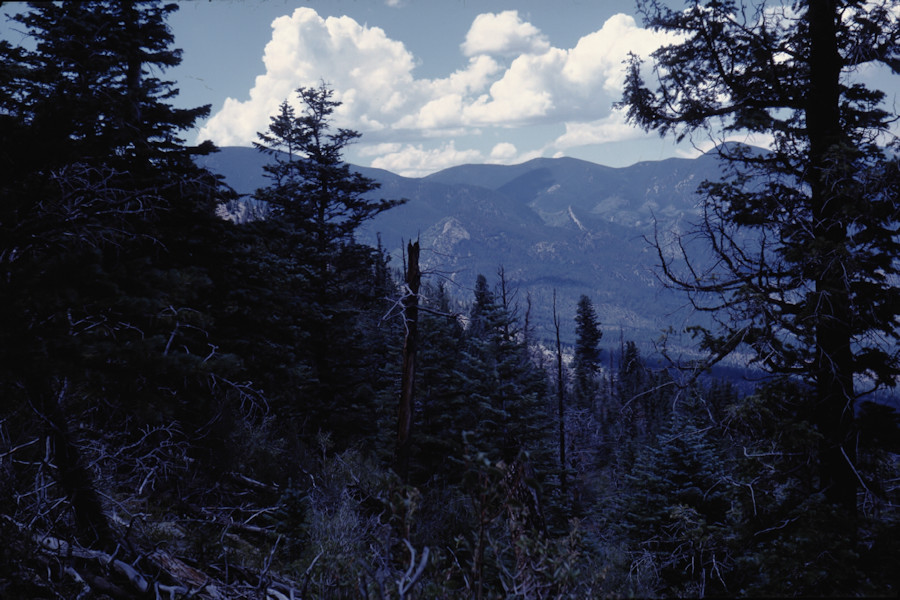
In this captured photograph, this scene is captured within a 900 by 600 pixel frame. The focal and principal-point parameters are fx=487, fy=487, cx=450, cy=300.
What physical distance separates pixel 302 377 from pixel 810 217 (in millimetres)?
10747

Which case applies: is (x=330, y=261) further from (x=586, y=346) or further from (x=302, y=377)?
(x=586, y=346)

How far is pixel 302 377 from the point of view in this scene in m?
12.3

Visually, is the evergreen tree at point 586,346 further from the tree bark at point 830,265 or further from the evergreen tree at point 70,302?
the evergreen tree at point 70,302

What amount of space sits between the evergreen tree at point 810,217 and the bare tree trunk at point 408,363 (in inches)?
172

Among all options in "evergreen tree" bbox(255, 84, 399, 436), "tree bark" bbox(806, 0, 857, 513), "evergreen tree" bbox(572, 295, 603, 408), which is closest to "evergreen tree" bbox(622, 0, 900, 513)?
"tree bark" bbox(806, 0, 857, 513)

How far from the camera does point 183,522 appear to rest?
6.49 meters

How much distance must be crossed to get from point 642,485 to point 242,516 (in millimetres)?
12072

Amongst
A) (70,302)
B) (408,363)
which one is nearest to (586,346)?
(408,363)

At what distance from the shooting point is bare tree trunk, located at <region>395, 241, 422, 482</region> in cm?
910

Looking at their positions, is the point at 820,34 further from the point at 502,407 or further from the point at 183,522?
the point at 502,407

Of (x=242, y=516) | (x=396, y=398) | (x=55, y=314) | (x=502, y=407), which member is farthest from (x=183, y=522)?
(x=502, y=407)

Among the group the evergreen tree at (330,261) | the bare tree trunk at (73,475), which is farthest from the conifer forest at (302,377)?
the evergreen tree at (330,261)

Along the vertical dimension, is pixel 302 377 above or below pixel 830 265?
below

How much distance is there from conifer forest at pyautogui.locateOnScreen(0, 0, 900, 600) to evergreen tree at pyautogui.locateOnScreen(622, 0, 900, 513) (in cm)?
4
